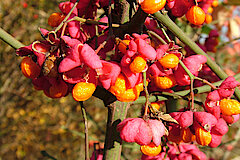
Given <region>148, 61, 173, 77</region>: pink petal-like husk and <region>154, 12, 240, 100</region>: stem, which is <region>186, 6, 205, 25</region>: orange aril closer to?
<region>154, 12, 240, 100</region>: stem

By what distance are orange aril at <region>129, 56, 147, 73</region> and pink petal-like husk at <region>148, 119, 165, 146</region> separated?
0.13 m

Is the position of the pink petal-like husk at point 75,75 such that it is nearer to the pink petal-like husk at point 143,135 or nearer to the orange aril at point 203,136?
the pink petal-like husk at point 143,135

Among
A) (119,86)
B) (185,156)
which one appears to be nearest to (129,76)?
→ (119,86)

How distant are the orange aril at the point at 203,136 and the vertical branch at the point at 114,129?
224mm

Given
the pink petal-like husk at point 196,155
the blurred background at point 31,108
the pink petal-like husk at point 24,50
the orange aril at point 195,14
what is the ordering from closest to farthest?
the pink petal-like husk at point 24,50 → the orange aril at point 195,14 → the pink petal-like husk at point 196,155 → the blurred background at point 31,108

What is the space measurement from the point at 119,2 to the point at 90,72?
0.26 meters

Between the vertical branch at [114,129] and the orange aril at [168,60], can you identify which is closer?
the orange aril at [168,60]

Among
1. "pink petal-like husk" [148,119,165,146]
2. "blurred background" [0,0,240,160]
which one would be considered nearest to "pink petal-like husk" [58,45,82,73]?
"pink petal-like husk" [148,119,165,146]

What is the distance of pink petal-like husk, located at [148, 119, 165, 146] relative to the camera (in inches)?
24.0

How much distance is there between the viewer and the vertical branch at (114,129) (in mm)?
794

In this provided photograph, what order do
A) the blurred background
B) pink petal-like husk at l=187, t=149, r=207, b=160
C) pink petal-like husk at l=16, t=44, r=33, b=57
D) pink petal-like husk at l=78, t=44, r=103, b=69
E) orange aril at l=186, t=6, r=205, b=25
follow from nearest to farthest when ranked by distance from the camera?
pink petal-like husk at l=78, t=44, r=103, b=69, pink petal-like husk at l=16, t=44, r=33, b=57, orange aril at l=186, t=6, r=205, b=25, pink petal-like husk at l=187, t=149, r=207, b=160, the blurred background

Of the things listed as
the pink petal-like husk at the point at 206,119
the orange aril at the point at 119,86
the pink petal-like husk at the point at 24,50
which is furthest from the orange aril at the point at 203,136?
the pink petal-like husk at the point at 24,50

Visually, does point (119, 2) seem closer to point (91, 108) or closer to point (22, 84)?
point (22, 84)

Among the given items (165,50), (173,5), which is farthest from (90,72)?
(173,5)
